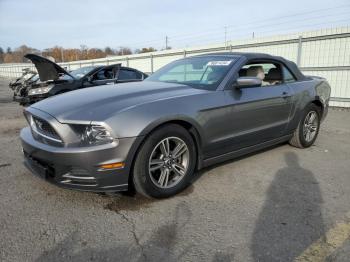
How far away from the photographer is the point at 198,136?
3.53 metres

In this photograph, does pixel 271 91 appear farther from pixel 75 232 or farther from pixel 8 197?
pixel 8 197

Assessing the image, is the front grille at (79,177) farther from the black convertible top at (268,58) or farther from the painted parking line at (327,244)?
the black convertible top at (268,58)

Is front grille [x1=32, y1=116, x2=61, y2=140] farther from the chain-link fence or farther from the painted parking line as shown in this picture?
the chain-link fence

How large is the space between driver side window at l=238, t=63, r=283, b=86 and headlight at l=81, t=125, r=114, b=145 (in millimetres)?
2514

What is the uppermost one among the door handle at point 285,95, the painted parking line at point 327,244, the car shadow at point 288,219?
the door handle at point 285,95

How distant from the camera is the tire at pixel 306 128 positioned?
16.9ft

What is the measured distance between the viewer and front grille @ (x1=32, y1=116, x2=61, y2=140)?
3.03 m

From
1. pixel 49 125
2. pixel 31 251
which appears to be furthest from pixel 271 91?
pixel 31 251

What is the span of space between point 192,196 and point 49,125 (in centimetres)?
164

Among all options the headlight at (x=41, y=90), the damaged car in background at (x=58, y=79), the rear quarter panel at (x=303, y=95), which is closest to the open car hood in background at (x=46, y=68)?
the damaged car in background at (x=58, y=79)

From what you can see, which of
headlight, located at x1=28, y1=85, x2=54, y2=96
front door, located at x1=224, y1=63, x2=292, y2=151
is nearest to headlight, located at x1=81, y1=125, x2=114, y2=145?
front door, located at x1=224, y1=63, x2=292, y2=151

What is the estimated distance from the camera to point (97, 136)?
2.84 meters

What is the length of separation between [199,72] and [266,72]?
1.36m

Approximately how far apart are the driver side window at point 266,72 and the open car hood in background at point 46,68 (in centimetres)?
479
